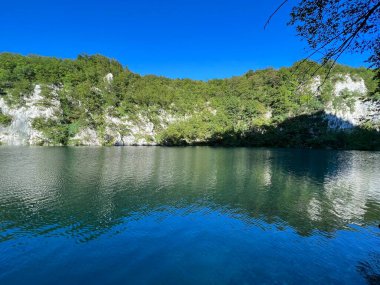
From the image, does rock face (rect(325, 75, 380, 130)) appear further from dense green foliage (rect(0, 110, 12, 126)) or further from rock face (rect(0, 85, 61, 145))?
dense green foliage (rect(0, 110, 12, 126))

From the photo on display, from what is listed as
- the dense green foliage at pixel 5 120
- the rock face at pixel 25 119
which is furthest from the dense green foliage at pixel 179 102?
the dense green foliage at pixel 5 120

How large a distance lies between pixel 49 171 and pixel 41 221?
23.6m

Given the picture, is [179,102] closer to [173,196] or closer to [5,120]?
[5,120]

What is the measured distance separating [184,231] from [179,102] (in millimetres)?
129210

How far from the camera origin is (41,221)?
2048 centimetres

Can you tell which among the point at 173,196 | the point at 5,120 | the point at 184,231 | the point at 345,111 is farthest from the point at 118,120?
the point at 184,231

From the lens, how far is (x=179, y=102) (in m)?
146

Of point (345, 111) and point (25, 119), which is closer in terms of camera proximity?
point (25, 119)

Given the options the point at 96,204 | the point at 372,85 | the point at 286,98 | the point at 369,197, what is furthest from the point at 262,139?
the point at 96,204

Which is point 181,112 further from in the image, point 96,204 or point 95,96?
point 96,204

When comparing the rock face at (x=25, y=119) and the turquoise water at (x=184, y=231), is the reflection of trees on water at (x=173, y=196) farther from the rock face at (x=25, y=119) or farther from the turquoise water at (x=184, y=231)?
the rock face at (x=25, y=119)

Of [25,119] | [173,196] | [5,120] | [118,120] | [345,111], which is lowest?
[173,196]

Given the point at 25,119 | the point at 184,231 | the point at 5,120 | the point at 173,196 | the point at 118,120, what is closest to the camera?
the point at 184,231

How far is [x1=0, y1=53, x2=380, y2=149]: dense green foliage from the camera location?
119000mm
